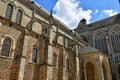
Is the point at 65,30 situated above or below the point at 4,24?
above

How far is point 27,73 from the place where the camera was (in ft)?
41.4

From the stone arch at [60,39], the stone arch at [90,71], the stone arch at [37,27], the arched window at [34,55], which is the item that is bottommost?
the stone arch at [90,71]

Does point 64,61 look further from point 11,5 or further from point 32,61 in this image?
point 11,5

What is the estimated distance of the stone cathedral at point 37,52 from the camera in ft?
38.8

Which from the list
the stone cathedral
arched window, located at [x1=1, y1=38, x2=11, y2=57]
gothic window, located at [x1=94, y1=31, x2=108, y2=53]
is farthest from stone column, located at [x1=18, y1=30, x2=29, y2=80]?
gothic window, located at [x1=94, y1=31, x2=108, y2=53]

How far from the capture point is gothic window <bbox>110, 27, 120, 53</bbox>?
2992cm

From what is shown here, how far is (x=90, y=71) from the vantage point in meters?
20.6

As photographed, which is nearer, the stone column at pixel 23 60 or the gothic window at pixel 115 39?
the stone column at pixel 23 60

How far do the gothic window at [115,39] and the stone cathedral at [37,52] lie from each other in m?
4.35

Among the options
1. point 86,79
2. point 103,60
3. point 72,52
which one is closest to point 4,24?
point 72,52

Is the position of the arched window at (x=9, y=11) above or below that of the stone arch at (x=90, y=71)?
above

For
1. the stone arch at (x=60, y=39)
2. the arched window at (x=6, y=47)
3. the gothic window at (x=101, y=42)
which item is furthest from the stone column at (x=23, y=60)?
the gothic window at (x=101, y=42)

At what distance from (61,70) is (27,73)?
5.19 meters

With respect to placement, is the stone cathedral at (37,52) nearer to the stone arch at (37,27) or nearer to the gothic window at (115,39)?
the stone arch at (37,27)
